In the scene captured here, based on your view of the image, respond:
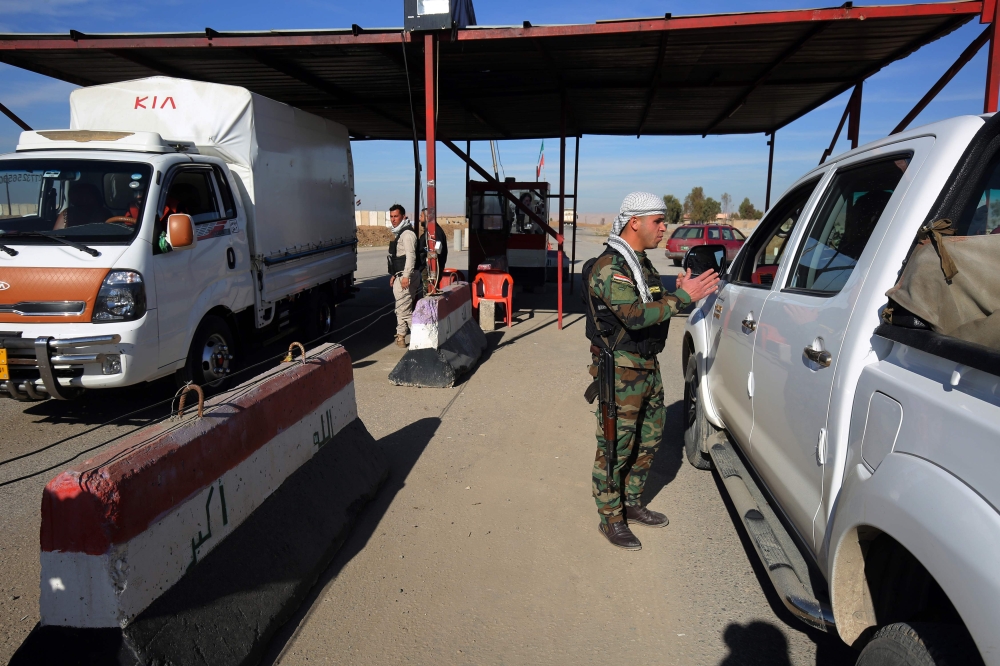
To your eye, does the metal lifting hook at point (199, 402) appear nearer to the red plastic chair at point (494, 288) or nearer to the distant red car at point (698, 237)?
the red plastic chair at point (494, 288)

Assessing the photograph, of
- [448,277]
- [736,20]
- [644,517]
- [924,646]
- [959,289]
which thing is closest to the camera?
[924,646]

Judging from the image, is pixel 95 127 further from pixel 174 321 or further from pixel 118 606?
pixel 118 606

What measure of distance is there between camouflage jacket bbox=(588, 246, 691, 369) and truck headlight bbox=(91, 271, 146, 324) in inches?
154

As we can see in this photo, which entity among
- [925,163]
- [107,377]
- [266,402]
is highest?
[925,163]

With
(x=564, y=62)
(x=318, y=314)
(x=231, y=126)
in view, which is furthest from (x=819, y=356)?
(x=318, y=314)

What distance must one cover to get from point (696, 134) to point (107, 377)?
14.1 metres

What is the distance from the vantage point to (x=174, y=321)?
5922 mm

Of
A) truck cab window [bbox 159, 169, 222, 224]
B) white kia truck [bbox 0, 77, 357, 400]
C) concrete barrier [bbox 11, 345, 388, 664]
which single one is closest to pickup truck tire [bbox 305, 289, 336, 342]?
white kia truck [bbox 0, 77, 357, 400]

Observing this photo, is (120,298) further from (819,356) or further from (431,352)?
(819,356)

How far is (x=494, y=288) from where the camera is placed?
12.0 metres

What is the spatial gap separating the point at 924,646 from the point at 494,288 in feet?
34.6

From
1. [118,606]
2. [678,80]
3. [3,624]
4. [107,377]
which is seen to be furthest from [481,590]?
[678,80]

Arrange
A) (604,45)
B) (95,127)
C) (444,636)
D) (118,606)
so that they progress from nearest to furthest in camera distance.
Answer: (118,606)
(444,636)
(95,127)
(604,45)

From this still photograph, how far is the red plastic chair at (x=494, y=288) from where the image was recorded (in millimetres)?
11898
